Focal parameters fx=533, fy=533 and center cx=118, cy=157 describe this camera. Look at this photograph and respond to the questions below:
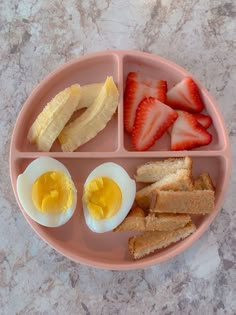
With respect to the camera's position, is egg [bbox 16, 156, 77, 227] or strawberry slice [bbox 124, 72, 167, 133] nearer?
egg [bbox 16, 156, 77, 227]

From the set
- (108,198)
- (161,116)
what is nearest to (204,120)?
(161,116)

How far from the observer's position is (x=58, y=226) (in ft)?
4.75

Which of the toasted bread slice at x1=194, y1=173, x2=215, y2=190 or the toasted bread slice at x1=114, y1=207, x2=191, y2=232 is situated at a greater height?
the toasted bread slice at x1=194, y1=173, x2=215, y2=190

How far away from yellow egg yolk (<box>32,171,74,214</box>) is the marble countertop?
17cm

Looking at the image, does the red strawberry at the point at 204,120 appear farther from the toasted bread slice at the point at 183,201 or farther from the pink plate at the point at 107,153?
the toasted bread slice at the point at 183,201

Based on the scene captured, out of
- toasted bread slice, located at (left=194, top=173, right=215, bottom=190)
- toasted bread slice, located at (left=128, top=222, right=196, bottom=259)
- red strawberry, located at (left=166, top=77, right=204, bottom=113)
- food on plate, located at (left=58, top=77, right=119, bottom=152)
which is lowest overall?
toasted bread slice, located at (left=128, top=222, right=196, bottom=259)

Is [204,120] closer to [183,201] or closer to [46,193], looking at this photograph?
[183,201]

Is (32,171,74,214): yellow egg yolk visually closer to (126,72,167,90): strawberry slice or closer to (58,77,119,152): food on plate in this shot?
(58,77,119,152): food on plate

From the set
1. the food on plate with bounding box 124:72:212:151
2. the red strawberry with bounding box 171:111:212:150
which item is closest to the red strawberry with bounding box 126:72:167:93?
the food on plate with bounding box 124:72:212:151

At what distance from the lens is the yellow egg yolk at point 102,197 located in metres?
1.39

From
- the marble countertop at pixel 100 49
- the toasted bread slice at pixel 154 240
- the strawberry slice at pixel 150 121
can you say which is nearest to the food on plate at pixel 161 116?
the strawberry slice at pixel 150 121

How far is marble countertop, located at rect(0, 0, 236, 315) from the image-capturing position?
1.50m

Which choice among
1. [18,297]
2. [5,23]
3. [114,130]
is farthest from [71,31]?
[18,297]

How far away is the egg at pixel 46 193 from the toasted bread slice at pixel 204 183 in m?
0.33
